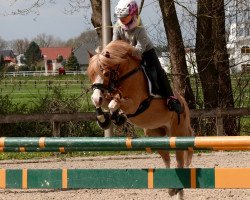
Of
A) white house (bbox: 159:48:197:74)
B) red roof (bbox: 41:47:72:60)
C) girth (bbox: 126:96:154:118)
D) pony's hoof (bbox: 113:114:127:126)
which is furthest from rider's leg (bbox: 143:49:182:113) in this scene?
red roof (bbox: 41:47:72:60)

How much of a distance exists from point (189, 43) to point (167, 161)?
8.85 m

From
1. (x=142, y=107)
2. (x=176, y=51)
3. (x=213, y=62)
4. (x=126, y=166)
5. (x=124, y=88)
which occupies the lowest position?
(x=126, y=166)

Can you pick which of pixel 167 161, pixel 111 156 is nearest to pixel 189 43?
pixel 111 156

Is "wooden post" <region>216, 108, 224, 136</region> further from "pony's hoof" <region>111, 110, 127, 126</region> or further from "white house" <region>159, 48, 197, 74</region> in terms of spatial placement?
"pony's hoof" <region>111, 110, 127, 126</region>

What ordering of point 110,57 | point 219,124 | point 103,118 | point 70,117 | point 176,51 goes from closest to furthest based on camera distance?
point 103,118
point 110,57
point 70,117
point 219,124
point 176,51

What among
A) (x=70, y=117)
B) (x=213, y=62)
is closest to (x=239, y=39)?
(x=213, y=62)

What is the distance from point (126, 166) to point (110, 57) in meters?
5.14

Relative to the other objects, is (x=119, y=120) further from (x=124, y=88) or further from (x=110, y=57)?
(x=110, y=57)

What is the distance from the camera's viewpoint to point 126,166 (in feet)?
35.0

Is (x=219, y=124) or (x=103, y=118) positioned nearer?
(x=103, y=118)

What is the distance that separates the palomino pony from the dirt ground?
1652 mm

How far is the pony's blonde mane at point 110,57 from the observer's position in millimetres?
5699

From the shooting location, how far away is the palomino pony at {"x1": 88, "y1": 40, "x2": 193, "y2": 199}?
563 cm

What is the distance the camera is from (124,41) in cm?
619
